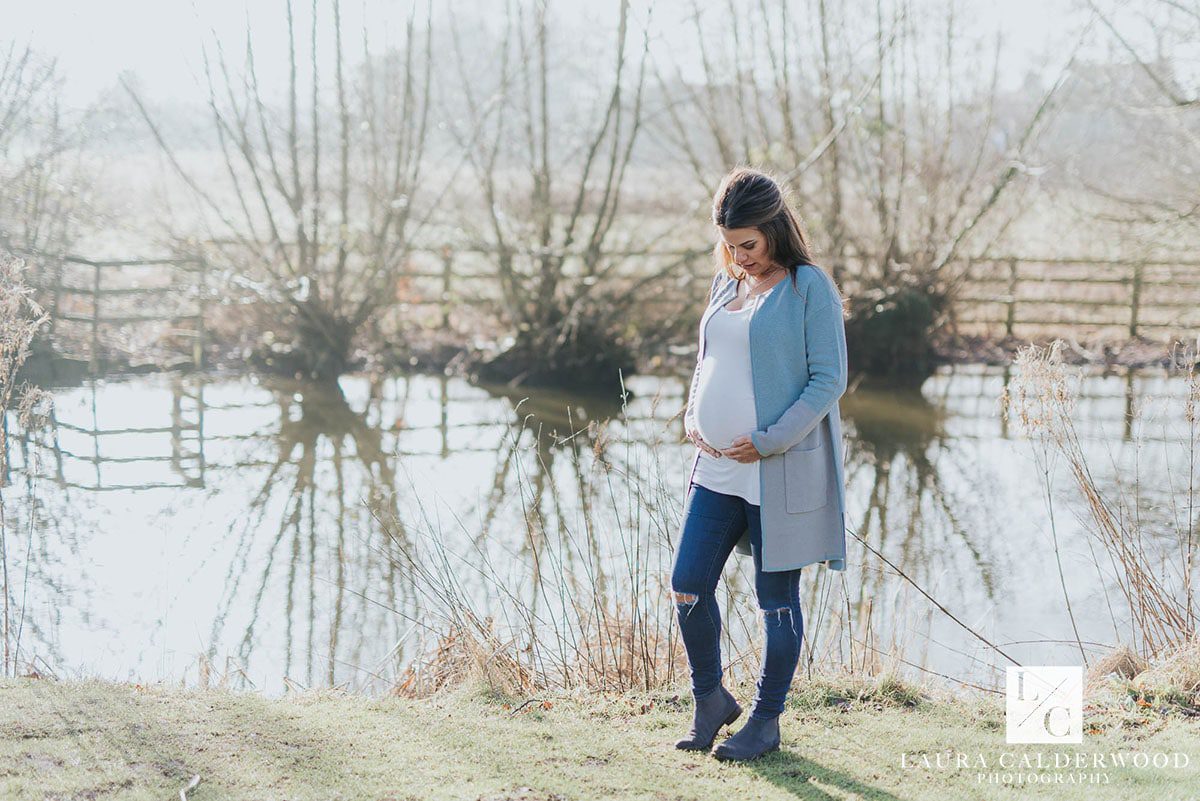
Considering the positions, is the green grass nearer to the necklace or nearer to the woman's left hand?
the woman's left hand

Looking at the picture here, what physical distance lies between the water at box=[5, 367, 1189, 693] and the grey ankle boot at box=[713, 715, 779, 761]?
0.88 meters

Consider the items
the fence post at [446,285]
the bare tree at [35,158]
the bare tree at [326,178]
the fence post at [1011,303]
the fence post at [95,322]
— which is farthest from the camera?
the fence post at [1011,303]

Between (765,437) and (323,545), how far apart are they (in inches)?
164

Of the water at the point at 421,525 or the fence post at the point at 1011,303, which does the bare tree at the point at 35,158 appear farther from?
the fence post at the point at 1011,303

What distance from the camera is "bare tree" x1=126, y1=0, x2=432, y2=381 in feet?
35.6

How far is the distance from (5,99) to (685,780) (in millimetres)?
8835

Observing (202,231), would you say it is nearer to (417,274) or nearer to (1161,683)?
(417,274)

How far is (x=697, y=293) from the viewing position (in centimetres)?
1269

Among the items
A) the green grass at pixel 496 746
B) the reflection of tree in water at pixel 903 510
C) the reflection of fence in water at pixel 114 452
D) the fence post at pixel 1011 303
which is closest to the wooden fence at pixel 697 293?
the fence post at pixel 1011 303

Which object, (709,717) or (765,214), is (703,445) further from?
(709,717)

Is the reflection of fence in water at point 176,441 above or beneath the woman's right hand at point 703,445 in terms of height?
beneath

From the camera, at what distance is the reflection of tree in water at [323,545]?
503cm

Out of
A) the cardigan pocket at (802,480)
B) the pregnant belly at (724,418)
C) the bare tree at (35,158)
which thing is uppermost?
the bare tree at (35,158)

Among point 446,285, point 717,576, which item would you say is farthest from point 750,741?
point 446,285
